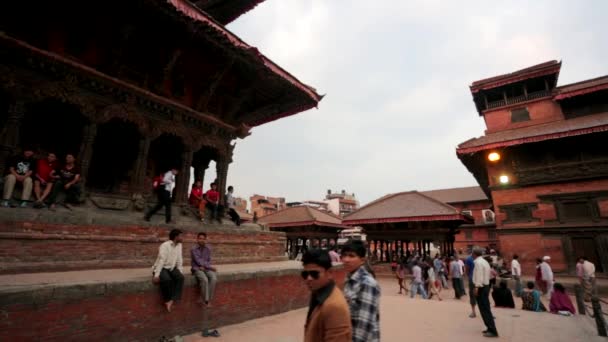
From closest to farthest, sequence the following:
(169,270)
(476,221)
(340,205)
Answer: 1. (169,270)
2. (476,221)
3. (340,205)

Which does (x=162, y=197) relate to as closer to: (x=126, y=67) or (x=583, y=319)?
(x=126, y=67)

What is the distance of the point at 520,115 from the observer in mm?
19094

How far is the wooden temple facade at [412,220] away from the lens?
1857cm

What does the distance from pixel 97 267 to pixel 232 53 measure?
20.1 feet

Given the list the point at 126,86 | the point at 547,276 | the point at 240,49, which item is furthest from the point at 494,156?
the point at 126,86

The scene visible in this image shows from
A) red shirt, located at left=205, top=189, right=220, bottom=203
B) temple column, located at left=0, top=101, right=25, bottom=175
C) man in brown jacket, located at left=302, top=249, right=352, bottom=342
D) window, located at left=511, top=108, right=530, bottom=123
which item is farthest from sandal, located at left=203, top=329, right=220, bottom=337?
window, located at left=511, top=108, right=530, bottom=123

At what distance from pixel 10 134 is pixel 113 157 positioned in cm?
341

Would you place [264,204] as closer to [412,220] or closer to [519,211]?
[412,220]

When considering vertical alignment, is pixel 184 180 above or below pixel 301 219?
above

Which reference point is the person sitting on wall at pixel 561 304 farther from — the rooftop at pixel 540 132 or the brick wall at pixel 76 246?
the brick wall at pixel 76 246

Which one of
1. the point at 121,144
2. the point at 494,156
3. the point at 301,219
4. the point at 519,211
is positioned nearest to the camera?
the point at 121,144

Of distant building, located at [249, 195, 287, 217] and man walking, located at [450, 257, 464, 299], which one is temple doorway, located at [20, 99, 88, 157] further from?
distant building, located at [249, 195, 287, 217]

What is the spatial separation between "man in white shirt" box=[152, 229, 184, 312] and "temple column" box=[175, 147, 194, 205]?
393 cm

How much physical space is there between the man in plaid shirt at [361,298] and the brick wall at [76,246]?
17.1ft
